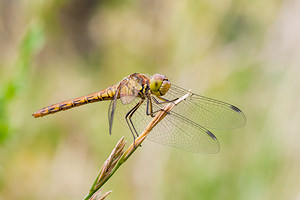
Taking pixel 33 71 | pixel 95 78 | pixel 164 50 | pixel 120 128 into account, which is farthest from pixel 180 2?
pixel 33 71

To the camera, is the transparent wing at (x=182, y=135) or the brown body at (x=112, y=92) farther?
the brown body at (x=112, y=92)

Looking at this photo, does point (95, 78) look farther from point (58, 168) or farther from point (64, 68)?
point (58, 168)

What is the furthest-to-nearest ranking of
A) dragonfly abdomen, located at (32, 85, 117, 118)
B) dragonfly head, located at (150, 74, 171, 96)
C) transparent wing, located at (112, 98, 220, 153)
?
dragonfly abdomen, located at (32, 85, 117, 118) < dragonfly head, located at (150, 74, 171, 96) < transparent wing, located at (112, 98, 220, 153)

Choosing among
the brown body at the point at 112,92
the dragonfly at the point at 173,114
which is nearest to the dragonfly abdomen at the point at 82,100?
the brown body at the point at 112,92

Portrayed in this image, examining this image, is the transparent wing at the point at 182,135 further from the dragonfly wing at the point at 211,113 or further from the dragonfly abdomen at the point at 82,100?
the dragonfly abdomen at the point at 82,100

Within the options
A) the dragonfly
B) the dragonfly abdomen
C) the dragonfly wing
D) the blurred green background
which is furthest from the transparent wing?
the blurred green background

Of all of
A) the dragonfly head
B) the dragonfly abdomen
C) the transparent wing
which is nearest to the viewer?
the transparent wing

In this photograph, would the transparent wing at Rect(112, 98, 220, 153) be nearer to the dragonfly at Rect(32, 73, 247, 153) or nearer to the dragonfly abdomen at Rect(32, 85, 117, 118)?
the dragonfly at Rect(32, 73, 247, 153)

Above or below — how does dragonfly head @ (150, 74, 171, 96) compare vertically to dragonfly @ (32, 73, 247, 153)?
above
